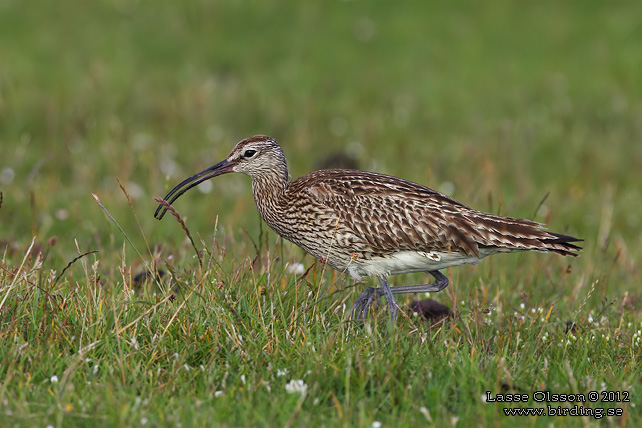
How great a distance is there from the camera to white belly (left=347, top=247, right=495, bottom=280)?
21.5 ft

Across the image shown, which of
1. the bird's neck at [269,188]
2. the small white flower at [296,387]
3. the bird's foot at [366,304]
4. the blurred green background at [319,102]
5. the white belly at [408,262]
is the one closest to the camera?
the small white flower at [296,387]

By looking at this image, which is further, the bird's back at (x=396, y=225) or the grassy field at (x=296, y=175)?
the bird's back at (x=396, y=225)

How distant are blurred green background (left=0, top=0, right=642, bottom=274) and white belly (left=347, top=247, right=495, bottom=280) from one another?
3.02 metres

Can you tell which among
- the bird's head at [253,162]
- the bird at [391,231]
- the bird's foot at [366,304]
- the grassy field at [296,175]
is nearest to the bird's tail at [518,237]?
the bird at [391,231]

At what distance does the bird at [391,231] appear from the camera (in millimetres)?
6469

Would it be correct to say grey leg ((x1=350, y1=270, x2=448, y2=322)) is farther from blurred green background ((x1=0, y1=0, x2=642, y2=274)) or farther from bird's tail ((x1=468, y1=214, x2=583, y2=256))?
blurred green background ((x1=0, y1=0, x2=642, y2=274))

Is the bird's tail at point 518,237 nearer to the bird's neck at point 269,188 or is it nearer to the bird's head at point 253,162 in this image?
the bird's neck at point 269,188

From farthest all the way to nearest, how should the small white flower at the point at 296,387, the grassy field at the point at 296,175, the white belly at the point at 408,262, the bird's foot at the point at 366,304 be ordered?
the white belly at the point at 408,262 < the bird's foot at the point at 366,304 < the grassy field at the point at 296,175 < the small white flower at the point at 296,387

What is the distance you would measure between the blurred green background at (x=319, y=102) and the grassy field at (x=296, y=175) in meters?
0.05

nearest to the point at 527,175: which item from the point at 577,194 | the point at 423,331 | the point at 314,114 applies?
the point at 577,194

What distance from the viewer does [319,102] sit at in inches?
565

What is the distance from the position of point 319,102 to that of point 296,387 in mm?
10058

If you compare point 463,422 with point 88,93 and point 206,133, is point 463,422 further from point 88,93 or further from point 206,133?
point 88,93

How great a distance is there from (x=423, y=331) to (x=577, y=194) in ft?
23.8
